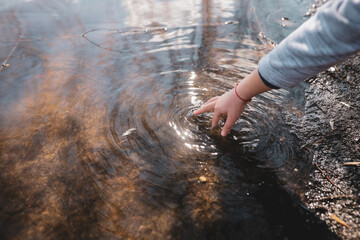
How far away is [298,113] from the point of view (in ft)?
6.97

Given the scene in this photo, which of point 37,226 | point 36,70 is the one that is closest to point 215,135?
point 37,226

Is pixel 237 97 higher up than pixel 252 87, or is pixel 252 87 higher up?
pixel 252 87

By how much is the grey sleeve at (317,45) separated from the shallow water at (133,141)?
77 centimetres

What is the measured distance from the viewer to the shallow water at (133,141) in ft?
4.58

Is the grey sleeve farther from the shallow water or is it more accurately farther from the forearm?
the shallow water

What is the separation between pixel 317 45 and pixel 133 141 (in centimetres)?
146

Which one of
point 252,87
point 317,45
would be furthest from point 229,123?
point 317,45

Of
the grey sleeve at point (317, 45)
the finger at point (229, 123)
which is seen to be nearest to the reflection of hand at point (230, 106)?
the finger at point (229, 123)

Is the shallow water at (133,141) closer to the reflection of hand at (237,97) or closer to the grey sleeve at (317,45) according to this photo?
the reflection of hand at (237,97)

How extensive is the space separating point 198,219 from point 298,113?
4.75 feet

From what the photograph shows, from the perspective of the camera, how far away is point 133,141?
188 centimetres

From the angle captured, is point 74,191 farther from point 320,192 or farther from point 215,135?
point 320,192

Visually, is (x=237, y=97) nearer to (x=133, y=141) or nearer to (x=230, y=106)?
(x=230, y=106)

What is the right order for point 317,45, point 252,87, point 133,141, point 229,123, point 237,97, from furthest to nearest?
1. point 133,141
2. point 229,123
3. point 237,97
4. point 252,87
5. point 317,45
